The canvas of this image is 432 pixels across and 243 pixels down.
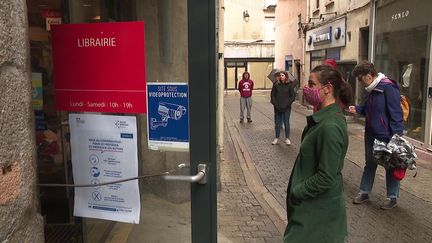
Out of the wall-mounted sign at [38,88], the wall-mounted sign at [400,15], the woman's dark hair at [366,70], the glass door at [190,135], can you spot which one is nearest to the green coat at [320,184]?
the glass door at [190,135]

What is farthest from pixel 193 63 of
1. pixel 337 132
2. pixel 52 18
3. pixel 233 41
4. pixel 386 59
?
pixel 233 41

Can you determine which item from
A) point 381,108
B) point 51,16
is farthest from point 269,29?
point 51,16

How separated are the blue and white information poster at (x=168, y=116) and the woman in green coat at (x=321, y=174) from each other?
89 centimetres

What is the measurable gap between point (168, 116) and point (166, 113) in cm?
2

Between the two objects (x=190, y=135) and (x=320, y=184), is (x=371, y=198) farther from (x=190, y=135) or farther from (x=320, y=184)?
(x=190, y=135)

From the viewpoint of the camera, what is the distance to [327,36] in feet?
55.9

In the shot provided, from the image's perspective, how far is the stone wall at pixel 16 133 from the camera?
1470mm

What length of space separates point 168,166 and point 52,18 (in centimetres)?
180

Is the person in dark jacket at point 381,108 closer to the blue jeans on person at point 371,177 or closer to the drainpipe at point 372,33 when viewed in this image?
the blue jeans on person at point 371,177

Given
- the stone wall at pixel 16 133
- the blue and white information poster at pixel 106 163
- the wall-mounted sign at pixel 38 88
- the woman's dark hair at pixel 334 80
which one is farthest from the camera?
the wall-mounted sign at pixel 38 88

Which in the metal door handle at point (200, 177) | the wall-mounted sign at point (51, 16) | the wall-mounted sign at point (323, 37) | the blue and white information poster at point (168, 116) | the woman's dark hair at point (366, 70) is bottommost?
the metal door handle at point (200, 177)

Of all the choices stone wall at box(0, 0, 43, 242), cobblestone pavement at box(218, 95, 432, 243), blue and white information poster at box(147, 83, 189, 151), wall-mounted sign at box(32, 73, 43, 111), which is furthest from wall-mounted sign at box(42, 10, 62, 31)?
cobblestone pavement at box(218, 95, 432, 243)

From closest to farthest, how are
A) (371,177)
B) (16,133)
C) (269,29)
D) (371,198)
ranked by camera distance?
(16,133) → (371,177) → (371,198) → (269,29)

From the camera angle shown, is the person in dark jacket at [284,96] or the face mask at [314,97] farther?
the person in dark jacket at [284,96]
